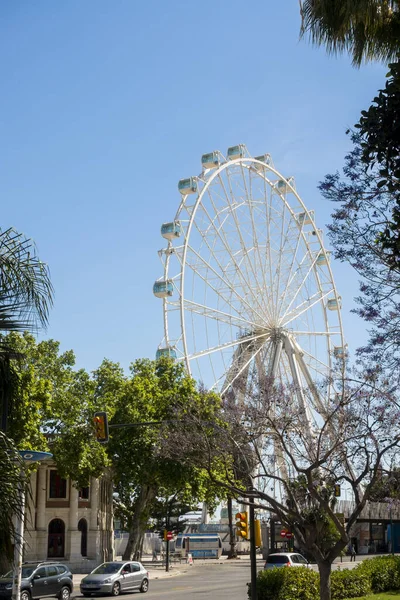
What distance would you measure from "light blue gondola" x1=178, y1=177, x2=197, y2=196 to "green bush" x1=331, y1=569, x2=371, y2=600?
2984cm

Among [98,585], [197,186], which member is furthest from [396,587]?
[197,186]

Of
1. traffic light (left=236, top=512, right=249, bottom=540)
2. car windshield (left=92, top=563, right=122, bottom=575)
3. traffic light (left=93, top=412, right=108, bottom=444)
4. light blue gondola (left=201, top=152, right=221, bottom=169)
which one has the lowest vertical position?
car windshield (left=92, top=563, right=122, bottom=575)

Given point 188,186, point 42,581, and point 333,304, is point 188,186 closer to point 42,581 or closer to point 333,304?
point 333,304

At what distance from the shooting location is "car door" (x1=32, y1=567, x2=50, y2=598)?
31.8 meters

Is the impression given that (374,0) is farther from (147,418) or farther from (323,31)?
(147,418)

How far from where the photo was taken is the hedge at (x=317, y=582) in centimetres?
2431

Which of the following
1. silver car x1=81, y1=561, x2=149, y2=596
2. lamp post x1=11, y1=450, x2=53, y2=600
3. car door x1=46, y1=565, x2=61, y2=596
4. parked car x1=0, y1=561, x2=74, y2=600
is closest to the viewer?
lamp post x1=11, y1=450, x2=53, y2=600

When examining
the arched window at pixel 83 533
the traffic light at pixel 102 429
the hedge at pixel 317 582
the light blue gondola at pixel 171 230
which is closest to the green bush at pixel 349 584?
the hedge at pixel 317 582

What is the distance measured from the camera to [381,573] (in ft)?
93.8

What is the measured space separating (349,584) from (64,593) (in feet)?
43.9

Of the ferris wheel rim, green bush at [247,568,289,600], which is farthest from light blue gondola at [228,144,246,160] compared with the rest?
green bush at [247,568,289,600]

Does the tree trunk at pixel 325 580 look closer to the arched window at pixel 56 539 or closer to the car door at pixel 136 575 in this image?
the car door at pixel 136 575

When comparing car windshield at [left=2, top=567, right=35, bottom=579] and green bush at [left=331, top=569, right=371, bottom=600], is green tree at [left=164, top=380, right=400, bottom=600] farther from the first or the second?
car windshield at [left=2, top=567, right=35, bottom=579]

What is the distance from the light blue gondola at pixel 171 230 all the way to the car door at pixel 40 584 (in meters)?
24.5
